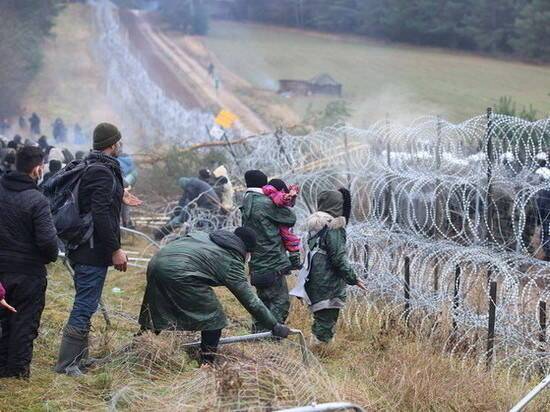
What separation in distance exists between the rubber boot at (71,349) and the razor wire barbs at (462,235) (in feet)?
9.44

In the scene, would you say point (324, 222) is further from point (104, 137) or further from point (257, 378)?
point (257, 378)

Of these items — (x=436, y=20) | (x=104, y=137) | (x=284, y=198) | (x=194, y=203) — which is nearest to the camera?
(x=104, y=137)

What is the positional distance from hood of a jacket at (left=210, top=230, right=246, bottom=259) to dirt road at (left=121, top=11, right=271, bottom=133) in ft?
85.9

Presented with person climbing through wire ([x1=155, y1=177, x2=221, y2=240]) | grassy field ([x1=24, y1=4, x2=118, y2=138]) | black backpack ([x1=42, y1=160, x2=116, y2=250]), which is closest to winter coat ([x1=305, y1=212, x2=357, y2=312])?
black backpack ([x1=42, y1=160, x2=116, y2=250])

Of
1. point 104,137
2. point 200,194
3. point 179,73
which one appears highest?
point 104,137

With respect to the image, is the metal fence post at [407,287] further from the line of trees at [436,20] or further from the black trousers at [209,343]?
the line of trees at [436,20]

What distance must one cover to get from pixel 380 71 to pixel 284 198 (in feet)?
115

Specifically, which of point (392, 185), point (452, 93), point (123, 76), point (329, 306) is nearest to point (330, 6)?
point (123, 76)

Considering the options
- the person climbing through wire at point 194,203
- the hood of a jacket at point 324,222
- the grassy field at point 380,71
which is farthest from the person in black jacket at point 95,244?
the grassy field at point 380,71

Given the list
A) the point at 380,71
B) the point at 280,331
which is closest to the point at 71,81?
the point at 380,71

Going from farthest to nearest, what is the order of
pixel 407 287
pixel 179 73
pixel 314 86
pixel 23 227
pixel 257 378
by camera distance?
pixel 179 73
pixel 314 86
pixel 407 287
pixel 23 227
pixel 257 378

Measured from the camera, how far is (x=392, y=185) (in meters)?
9.12

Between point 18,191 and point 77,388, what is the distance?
1329 millimetres

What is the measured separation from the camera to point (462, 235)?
847 cm
